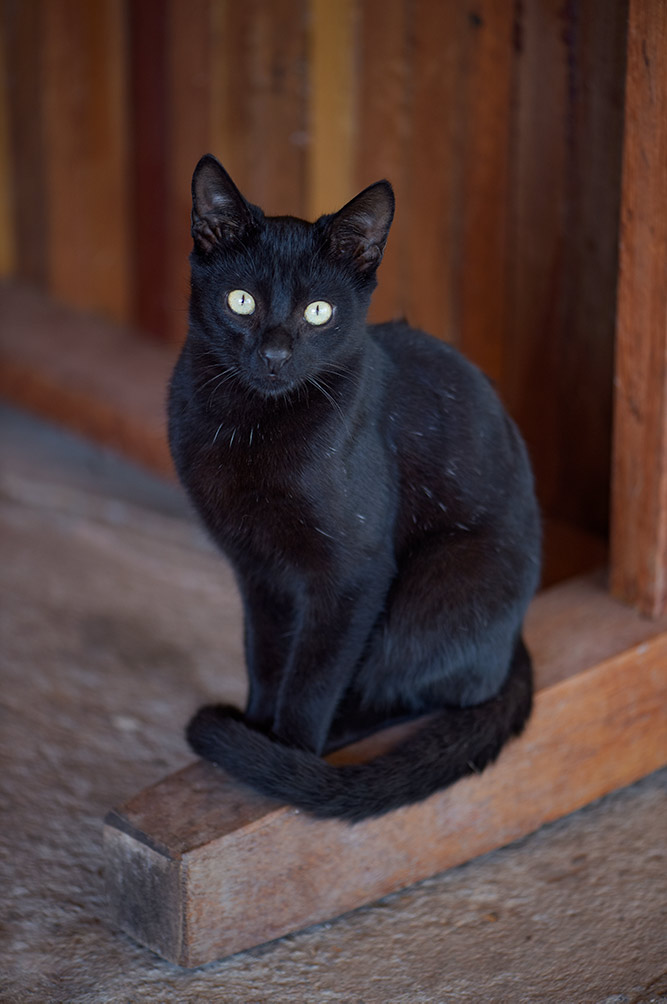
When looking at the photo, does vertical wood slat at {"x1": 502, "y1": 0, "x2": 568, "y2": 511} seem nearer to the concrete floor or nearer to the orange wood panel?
the orange wood panel

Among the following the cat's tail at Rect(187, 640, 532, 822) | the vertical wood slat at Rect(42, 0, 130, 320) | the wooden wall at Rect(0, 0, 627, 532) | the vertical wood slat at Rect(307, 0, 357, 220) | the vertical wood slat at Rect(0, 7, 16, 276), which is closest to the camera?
the cat's tail at Rect(187, 640, 532, 822)

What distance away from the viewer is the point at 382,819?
1541 millimetres

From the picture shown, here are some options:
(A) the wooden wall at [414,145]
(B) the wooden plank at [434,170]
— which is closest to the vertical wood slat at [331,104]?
(A) the wooden wall at [414,145]

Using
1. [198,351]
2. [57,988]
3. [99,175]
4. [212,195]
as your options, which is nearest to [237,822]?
[57,988]

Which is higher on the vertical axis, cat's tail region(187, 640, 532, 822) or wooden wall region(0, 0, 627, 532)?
wooden wall region(0, 0, 627, 532)

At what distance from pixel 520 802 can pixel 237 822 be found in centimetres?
47

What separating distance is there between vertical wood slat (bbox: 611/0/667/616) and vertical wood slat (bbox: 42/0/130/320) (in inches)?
65.2

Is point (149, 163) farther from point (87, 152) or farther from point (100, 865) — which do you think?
point (100, 865)

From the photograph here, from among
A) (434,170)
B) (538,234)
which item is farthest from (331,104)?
(538,234)

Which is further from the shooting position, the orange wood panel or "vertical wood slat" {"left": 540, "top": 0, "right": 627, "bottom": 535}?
the orange wood panel

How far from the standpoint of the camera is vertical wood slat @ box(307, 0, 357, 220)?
2.35 meters

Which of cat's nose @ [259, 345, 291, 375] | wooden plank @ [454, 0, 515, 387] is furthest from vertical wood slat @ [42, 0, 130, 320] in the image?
cat's nose @ [259, 345, 291, 375]

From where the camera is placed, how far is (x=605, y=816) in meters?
1.78

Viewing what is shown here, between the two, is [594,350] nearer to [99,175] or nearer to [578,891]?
[578,891]
